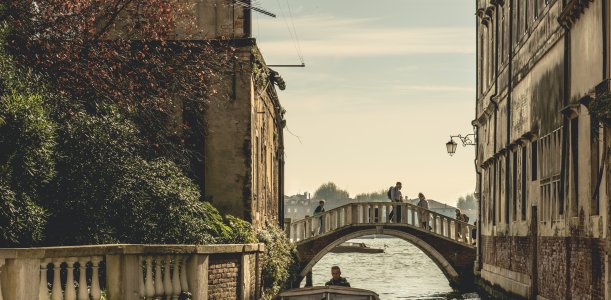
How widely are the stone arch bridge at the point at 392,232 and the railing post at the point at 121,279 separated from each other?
76.0 feet

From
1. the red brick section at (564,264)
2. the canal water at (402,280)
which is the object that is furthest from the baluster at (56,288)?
the canal water at (402,280)

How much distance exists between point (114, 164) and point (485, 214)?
15.7 meters

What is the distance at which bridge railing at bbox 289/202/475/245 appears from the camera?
36128 millimetres

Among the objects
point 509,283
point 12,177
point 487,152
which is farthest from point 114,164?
point 487,152

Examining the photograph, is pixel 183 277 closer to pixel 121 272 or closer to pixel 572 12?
pixel 121 272

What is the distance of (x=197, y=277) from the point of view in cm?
1334

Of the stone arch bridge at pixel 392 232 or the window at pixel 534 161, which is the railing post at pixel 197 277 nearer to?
the window at pixel 534 161

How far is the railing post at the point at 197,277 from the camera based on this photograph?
13.2 m

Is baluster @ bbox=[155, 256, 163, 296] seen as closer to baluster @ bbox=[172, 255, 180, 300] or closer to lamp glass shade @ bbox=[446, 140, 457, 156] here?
baluster @ bbox=[172, 255, 180, 300]

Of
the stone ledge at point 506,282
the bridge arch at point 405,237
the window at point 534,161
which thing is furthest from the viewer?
the bridge arch at point 405,237

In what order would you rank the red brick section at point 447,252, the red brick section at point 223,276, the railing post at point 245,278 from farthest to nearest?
the red brick section at point 447,252 → the railing post at point 245,278 → the red brick section at point 223,276

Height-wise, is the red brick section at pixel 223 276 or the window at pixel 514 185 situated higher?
the window at pixel 514 185

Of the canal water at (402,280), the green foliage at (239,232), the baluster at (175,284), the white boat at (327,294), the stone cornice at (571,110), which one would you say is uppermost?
the stone cornice at (571,110)

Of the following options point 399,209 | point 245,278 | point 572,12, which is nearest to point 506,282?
Answer: point 245,278
